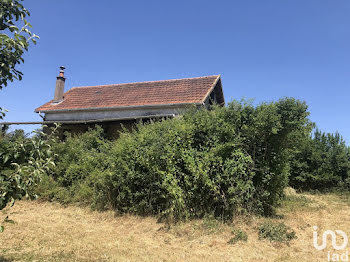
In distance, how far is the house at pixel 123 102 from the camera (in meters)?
13.6

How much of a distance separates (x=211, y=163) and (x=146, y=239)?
2.32m

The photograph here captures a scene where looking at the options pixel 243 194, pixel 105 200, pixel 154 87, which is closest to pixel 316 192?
pixel 243 194

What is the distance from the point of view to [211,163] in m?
6.12

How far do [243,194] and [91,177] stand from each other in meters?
4.64

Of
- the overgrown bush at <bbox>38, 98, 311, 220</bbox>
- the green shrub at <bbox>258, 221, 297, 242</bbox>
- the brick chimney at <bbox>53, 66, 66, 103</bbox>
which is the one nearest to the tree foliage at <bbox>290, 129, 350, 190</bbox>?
the overgrown bush at <bbox>38, 98, 311, 220</bbox>

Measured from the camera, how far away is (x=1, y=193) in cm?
251

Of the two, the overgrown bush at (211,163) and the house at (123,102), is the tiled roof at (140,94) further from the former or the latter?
the overgrown bush at (211,163)

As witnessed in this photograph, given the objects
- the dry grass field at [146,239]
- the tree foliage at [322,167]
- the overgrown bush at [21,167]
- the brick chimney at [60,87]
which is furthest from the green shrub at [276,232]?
the brick chimney at [60,87]

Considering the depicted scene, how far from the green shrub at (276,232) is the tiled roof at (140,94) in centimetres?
866

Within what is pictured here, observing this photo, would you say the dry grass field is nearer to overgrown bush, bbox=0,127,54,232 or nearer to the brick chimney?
overgrown bush, bbox=0,127,54,232

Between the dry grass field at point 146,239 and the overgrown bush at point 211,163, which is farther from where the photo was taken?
the overgrown bush at point 211,163

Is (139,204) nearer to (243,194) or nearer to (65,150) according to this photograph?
(243,194)

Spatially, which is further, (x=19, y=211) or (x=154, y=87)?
(x=154, y=87)

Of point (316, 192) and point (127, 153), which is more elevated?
point (127, 153)
